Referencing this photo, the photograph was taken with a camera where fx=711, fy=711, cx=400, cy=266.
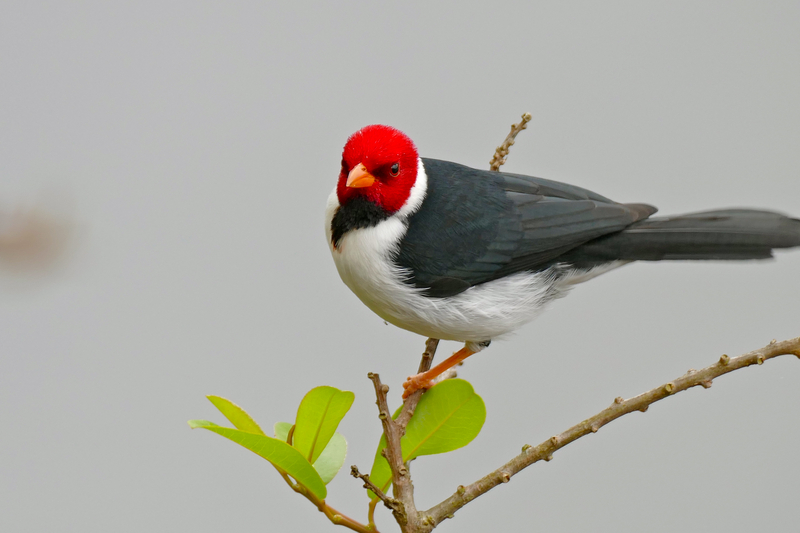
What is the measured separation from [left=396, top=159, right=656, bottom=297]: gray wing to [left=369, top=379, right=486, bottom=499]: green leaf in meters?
0.37

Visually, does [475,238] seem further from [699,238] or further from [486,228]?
[699,238]

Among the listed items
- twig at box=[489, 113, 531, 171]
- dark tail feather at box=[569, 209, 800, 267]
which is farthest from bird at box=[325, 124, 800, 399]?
twig at box=[489, 113, 531, 171]

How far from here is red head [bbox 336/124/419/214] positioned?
2.15 m

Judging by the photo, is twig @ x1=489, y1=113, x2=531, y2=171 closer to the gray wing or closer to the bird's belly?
the gray wing

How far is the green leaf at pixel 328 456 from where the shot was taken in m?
2.14

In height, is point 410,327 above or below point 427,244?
below

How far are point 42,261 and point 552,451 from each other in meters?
1.36

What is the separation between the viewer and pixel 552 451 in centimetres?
190

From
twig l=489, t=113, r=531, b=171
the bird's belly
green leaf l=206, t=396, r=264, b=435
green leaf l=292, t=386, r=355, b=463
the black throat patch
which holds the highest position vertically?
twig l=489, t=113, r=531, b=171

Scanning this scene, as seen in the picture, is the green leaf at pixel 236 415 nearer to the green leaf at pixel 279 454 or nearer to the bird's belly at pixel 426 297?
the green leaf at pixel 279 454

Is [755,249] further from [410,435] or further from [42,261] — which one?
[42,261]

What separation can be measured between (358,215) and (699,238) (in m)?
1.09

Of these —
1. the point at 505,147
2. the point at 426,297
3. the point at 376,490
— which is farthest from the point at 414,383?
the point at 505,147

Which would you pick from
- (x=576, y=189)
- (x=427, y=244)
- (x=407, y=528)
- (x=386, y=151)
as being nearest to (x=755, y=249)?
(x=576, y=189)
